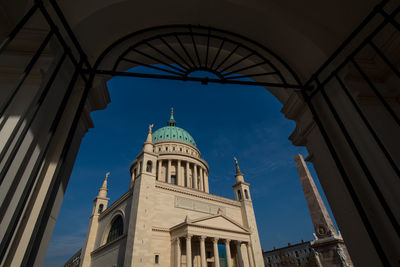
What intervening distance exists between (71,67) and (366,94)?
12.8 feet

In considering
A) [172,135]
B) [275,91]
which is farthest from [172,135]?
[275,91]

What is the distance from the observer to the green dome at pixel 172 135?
4459 cm

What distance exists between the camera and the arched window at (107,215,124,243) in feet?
79.3

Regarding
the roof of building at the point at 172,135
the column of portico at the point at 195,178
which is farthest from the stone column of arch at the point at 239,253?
the roof of building at the point at 172,135

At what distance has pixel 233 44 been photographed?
414cm

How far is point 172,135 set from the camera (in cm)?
4531

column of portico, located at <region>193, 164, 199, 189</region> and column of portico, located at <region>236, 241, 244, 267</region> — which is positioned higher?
column of portico, located at <region>193, 164, 199, 189</region>

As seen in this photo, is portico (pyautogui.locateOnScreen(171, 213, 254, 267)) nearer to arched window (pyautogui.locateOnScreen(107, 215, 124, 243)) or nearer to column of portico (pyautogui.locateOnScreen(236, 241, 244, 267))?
column of portico (pyautogui.locateOnScreen(236, 241, 244, 267))

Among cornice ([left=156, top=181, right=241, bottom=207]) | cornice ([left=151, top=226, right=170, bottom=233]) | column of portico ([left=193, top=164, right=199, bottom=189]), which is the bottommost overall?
cornice ([left=151, top=226, right=170, bottom=233])

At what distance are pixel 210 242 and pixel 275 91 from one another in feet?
78.9

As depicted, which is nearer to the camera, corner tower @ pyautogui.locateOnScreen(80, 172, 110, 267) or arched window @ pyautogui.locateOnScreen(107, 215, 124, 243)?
arched window @ pyautogui.locateOnScreen(107, 215, 124, 243)

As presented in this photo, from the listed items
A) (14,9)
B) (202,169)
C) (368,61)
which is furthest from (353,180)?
(202,169)

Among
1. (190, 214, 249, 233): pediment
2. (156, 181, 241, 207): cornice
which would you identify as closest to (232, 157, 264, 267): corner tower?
(156, 181, 241, 207): cornice

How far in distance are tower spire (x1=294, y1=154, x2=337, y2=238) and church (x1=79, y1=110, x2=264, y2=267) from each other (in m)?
11.4
